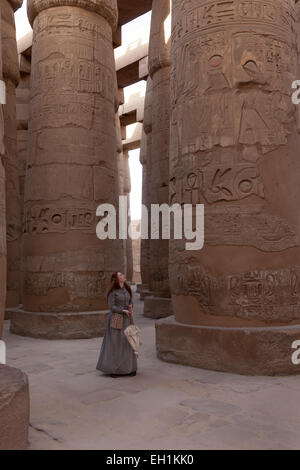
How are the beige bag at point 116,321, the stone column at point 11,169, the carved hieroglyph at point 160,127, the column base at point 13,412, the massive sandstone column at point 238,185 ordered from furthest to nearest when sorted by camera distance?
the carved hieroglyph at point 160,127 < the stone column at point 11,169 < the massive sandstone column at point 238,185 < the beige bag at point 116,321 < the column base at point 13,412

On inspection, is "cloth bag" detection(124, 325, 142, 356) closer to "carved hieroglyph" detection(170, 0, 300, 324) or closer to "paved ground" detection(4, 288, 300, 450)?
"paved ground" detection(4, 288, 300, 450)

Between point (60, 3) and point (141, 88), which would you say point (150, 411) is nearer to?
point (60, 3)

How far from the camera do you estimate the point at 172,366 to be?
4.93m

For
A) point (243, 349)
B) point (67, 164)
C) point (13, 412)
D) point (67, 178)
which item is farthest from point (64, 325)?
point (13, 412)

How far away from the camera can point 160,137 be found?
959 cm

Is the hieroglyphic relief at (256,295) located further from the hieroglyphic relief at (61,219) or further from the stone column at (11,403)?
the hieroglyphic relief at (61,219)

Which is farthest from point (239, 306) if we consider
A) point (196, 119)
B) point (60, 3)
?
point (60, 3)

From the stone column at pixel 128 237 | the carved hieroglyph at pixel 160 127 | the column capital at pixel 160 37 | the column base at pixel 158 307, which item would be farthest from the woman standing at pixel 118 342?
the stone column at pixel 128 237

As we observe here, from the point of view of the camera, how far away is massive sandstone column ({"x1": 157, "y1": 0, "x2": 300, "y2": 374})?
4.73 metres

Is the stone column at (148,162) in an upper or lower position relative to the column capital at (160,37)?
lower

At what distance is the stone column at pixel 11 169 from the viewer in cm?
921

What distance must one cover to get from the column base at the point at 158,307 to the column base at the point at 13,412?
620cm

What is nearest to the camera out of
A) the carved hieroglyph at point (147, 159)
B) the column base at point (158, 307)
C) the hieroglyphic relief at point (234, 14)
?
the hieroglyphic relief at point (234, 14)

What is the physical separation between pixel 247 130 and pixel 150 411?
2.99 metres
